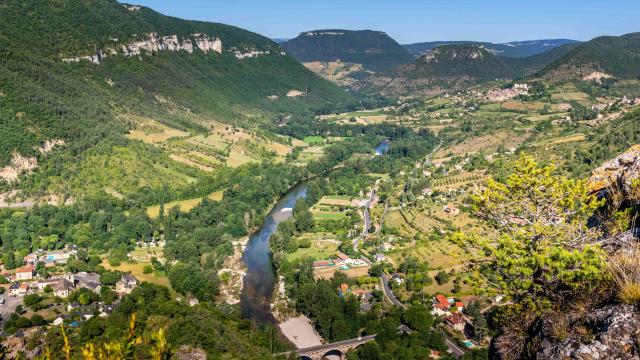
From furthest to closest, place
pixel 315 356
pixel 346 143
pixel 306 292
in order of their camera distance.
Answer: pixel 346 143 < pixel 306 292 < pixel 315 356

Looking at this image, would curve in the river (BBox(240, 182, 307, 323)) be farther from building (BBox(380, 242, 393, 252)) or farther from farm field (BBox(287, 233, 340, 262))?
building (BBox(380, 242, 393, 252))

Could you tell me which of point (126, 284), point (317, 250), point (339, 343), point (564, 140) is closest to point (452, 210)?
point (317, 250)

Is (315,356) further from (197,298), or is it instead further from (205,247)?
(205,247)

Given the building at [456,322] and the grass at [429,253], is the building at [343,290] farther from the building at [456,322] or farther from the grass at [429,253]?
the building at [456,322]

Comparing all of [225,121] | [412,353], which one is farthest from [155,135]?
[412,353]

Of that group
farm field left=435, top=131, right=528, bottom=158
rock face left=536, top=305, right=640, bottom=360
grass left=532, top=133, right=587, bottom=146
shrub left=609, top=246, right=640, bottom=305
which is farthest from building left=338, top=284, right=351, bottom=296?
farm field left=435, top=131, right=528, bottom=158

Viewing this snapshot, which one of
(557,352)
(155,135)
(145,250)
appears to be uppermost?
(557,352)

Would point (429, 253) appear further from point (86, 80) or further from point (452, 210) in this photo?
point (86, 80)
